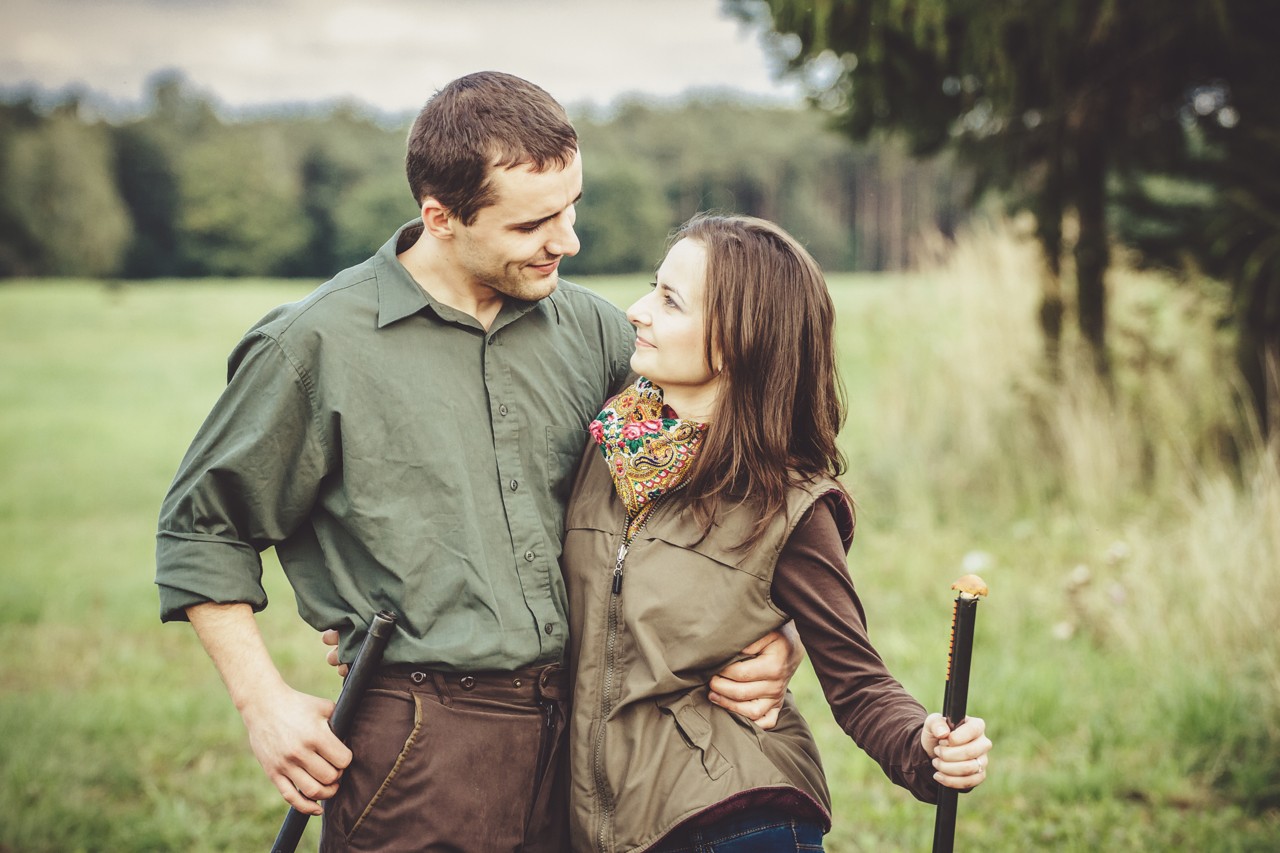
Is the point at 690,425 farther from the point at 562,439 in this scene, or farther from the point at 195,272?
the point at 195,272

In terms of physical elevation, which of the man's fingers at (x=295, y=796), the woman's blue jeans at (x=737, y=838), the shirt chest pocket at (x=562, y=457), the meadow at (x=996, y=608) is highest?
the shirt chest pocket at (x=562, y=457)

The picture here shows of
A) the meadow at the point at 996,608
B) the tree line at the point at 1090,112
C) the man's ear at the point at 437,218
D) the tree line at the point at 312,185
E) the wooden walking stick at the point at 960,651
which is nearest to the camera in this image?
the wooden walking stick at the point at 960,651

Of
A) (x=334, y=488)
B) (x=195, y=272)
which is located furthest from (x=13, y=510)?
(x=195, y=272)

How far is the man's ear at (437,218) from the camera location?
2.33 meters

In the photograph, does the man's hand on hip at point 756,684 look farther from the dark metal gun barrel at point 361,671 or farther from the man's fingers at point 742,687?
the dark metal gun barrel at point 361,671

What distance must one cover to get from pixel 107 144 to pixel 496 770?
48924mm

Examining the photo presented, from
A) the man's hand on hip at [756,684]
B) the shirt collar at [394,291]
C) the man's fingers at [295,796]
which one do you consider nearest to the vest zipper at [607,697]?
the man's hand on hip at [756,684]

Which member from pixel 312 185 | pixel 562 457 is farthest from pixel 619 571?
pixel 312 185

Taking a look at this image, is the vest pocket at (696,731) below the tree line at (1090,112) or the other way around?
below

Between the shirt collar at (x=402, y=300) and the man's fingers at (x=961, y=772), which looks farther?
the shirt collar at (x=402, y=300)

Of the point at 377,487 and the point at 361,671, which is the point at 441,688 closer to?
the point at 361,671

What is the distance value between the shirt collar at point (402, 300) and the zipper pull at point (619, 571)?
0.55 meters

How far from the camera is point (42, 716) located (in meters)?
5.30

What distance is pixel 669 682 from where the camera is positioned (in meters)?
2.14
